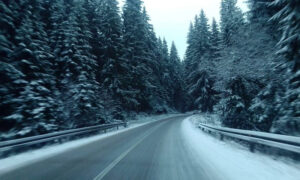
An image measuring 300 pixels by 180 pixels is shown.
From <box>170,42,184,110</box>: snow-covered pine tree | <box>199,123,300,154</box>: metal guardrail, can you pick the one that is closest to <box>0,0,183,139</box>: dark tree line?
<box>199,123,300,154</box>: metal guardrail

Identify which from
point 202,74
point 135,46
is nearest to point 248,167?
point 202,74

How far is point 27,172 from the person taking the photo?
20.0ft

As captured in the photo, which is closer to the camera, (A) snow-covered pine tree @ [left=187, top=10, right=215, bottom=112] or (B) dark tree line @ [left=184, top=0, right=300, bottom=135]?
(B) dark tree line @ [left=184, top=0, right=300, bottom=135]

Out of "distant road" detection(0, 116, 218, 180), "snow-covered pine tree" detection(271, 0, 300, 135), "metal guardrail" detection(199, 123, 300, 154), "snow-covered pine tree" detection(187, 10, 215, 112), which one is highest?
"snow-covered pine tree" detection(187, 10, 215, 112)

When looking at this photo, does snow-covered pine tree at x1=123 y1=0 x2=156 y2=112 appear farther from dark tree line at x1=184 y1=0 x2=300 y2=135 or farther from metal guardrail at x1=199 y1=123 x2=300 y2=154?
metal guardrail at x1=199 y1=123 x2=300 y2=154

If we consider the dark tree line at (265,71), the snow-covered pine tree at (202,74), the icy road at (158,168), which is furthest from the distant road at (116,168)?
the snow-covered pine tree at (202,74)

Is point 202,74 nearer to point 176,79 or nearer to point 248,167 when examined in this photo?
point 176,79

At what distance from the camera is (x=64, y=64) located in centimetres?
2027

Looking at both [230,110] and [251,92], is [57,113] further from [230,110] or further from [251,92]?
[251,92]

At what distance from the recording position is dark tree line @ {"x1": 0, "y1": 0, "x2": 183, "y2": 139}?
12.4 metres

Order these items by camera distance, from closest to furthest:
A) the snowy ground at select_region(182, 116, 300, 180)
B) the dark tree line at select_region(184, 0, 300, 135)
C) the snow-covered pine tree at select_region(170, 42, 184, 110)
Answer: the snowy ground at select_region(182, 116, 300, 180)
the dark tree line at select_region(184, 0, 300, 135)
the snow-covered pine tree at select_region(170, 42, 184, 110)

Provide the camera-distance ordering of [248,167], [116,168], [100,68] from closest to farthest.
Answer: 1. [248,167]
2. [116,168]
3. [100,68]

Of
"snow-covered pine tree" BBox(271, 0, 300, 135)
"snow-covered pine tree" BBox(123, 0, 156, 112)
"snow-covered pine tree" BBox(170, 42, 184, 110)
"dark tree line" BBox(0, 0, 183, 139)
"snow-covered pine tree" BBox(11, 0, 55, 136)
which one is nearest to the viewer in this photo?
"snow-covered pine tree" BBox(271, 0, 300, 135)

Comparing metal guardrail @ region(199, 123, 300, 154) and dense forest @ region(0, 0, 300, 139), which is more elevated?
dense forest @ region(0, 0, 300, 139)
